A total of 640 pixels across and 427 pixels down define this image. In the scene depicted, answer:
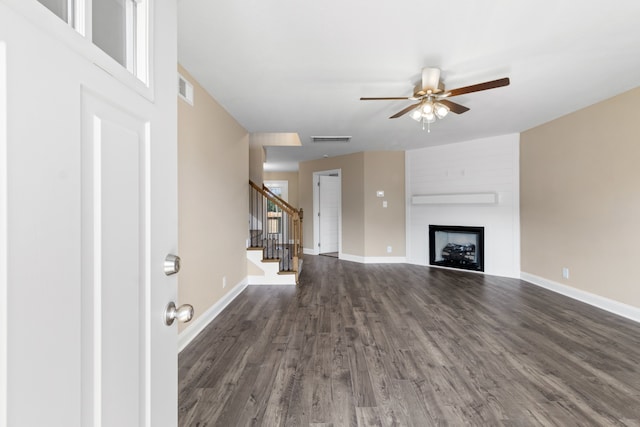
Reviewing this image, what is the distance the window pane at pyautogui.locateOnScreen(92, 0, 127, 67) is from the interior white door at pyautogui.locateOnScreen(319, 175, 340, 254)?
20.1 feet

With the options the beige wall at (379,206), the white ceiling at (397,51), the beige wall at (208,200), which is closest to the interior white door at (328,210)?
the beige wall at (379,206)

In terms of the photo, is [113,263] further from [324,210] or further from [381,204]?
[324,210]

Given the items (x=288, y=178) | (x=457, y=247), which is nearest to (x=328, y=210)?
(x=288, y=178)

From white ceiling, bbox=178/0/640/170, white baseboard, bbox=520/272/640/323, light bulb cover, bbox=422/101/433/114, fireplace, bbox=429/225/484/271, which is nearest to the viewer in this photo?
white ceiling, bbox=178/0/640/170

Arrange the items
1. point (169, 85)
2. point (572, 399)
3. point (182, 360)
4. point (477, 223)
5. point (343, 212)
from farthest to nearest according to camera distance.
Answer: point (343, 212) → point (477, 223) → point (182, 360) → point (572, 399) → point (169, 85)

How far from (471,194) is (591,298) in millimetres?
2145

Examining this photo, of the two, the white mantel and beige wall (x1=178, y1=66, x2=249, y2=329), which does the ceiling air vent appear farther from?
the white mantel

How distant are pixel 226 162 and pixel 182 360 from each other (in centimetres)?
217

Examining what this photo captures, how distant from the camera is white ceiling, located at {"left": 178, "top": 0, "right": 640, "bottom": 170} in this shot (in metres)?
1.76

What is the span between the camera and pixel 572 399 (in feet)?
5.64

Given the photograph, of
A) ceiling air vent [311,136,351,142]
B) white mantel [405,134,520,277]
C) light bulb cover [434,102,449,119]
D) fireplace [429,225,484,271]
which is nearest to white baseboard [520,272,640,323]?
white mantel [405,134,520,277]

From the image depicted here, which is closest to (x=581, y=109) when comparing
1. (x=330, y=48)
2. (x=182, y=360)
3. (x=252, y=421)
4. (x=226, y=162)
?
(x=330, y=48)

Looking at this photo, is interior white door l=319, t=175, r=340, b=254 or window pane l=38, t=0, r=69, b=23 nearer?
window pane l=38, t=0, r=69, b=23

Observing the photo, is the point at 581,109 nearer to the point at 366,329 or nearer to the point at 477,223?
the point at 477,223
